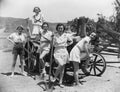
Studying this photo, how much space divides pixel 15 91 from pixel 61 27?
6.17 feet

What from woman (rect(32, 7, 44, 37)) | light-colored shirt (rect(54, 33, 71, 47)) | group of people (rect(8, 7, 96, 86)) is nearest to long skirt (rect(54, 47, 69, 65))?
group of people (rect(8, 7, 96, 86))

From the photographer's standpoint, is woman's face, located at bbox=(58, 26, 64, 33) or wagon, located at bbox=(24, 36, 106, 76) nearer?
woman's face, located at bbox=(58, 26, 64, 33)

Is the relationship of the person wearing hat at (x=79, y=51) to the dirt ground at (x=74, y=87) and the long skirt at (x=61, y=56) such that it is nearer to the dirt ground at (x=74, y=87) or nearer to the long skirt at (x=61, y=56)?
the long skirt at (x=61, y=56)

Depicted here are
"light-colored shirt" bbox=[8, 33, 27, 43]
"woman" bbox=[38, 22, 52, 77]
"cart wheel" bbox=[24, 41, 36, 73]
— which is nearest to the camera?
"woman" bbox=[38, 22, 52, 77]

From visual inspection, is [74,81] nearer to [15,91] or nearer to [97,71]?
[97,71]

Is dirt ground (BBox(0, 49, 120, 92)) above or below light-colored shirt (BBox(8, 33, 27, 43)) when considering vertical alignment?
below

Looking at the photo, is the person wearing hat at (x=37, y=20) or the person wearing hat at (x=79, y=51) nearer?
the person wearing hat at (x=79, y=51)

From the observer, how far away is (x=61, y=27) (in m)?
5.59

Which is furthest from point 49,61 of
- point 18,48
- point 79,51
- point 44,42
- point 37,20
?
point 37,20

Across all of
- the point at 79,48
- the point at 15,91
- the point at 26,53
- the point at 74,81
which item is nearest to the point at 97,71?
the point at 74,81

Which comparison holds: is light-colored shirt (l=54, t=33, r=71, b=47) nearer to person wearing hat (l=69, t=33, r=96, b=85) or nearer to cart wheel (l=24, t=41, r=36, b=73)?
person wearing hat (l=69, t=33, r=96, b=85)

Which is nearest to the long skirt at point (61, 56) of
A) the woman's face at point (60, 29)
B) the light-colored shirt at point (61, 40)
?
the light-colored shirt at point (61, 40)

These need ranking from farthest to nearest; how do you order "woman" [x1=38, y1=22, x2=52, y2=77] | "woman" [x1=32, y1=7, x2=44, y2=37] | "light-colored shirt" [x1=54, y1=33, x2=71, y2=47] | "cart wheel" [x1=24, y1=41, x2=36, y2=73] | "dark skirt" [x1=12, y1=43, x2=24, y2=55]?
"cart wheel" [x1=24, y1=41, x2=36, y2=73], "woman" [x1=32, y1=7, x2=44, y2=37], "dark skirt" [x1=12, y1=43, x2=24, y2=55], "woman" [x1=38, y1=22, x2=52, y2=77], "light-colored shirt" [x1=54, y1=33, x2=71, y2=47]

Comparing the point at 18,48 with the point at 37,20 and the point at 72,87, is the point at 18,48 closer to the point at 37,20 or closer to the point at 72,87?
the point at 37,20
